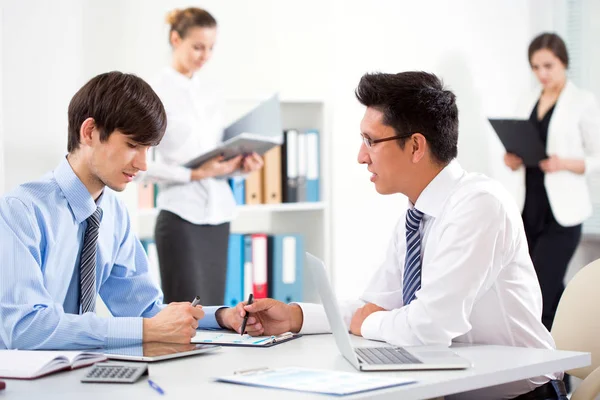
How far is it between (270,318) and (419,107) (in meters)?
0.62

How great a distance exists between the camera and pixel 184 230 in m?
3.55

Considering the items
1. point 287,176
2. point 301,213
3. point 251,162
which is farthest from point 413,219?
point 301,213

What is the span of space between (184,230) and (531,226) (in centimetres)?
190

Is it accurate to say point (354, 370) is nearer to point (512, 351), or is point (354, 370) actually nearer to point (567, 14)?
point (512, 351)

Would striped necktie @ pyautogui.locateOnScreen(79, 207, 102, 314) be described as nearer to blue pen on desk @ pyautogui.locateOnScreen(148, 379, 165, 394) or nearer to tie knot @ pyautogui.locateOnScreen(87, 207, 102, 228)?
tie knot @ pyautogui.locateOnScreen(87, 207, 102, 228)

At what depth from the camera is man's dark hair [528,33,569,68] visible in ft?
14.9

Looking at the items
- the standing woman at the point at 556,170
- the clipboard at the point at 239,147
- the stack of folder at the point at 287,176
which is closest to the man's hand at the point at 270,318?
the clipboard at the point at 239,147

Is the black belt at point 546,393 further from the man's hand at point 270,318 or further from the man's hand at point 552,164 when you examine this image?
the man's hand at point 552,164

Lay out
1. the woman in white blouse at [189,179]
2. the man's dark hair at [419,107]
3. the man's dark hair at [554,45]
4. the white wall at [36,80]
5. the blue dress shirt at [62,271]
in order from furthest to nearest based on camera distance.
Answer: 1. the man's dark hair at [554,45]
2. the woman in white blouse at [189,179]
3. the white wall at [36,80]
4. the man's dark hair at [419,107]
5. the blue dress shirt at [62,271]

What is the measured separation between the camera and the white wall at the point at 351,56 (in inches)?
172

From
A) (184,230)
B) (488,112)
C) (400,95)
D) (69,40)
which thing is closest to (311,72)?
(488,112)

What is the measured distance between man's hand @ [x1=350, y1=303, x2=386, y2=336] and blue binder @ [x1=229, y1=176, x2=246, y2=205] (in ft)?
7.03

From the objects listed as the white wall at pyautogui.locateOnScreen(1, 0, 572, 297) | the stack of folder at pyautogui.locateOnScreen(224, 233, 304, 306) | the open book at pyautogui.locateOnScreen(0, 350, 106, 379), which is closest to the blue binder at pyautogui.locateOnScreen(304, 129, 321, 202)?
the white wall at pyautogui.locateOnScreen(1, 0, 572, 297)

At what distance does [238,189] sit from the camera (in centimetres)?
415
